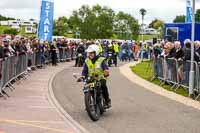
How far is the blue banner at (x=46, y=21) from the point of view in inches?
1314

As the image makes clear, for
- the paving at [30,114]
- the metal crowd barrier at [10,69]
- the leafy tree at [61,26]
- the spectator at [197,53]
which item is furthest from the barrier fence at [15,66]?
the leafy tree at [61,26]

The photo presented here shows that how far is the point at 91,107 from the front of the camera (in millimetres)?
13336

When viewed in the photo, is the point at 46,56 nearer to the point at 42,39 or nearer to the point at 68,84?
the point at 42,39

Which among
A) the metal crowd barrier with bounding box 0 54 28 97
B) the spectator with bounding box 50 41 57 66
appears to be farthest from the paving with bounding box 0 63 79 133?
the spectator with bounding box 50 41 57 66

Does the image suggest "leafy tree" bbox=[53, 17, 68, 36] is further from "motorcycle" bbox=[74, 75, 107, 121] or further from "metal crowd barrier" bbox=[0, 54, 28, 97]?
"motorcycle" bbox=[74, 75, 107, 121]

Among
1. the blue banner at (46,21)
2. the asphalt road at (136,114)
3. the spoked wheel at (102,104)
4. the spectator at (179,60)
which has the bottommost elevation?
the asphalt road at (136,114)

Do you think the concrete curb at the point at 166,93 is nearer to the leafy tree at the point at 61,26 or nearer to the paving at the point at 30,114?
the paving at the point at 30,114

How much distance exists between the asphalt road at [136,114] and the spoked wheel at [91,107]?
0.15 metres

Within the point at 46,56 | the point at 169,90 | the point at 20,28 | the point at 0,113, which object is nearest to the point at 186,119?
the point at 0,113

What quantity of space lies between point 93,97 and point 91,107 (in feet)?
1.03

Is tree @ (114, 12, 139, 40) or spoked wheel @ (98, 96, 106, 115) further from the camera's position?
tree @ (114, 12, 139, 40)

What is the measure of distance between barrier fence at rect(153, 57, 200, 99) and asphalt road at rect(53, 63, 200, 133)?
1.21 meters

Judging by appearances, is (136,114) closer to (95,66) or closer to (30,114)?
(95,66)

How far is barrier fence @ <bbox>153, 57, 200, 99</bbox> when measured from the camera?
18.4m
